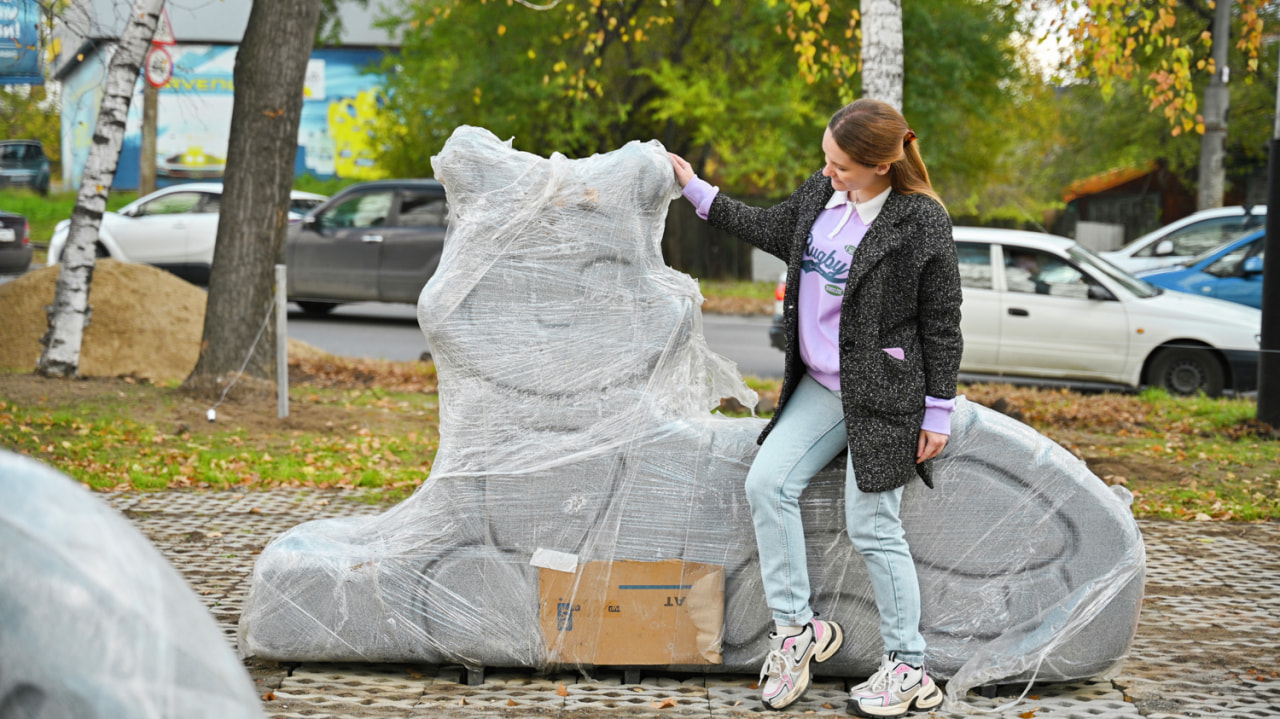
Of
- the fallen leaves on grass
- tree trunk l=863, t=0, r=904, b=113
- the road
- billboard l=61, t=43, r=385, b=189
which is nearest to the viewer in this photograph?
tree trunk l=863, t=0, r=904, b=113

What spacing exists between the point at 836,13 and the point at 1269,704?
1782 centimetres

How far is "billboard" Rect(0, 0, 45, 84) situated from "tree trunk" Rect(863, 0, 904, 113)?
18.0 feet

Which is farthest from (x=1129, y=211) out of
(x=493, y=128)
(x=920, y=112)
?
(x=493, y=128)

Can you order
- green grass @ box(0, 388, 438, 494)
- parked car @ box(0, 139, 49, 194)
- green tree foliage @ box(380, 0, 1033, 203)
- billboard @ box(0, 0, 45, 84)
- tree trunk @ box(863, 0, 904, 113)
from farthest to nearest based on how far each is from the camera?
parked car @ box(0, 139, 49, 194) < green tree foliage @ box(380, 0, 1033, 203) < billboard @ box(0, 0, 45, 84) < tree trunk @ box(863, 0, 904, 113) < green grass @ box(0, 388, 438, 494)

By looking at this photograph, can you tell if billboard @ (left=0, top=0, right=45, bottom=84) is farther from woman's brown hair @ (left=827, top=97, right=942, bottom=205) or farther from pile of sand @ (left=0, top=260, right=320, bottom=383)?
woman's brown hair @ (left=827, top=97, right=942, bottom=205)

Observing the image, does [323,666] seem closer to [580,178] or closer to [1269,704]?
[580,178]

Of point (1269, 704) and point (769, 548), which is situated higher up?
point (769, 548)

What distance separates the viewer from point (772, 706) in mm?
3697

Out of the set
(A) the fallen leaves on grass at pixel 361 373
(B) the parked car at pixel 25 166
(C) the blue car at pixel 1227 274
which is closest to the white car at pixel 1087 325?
(C) the blue car at pixel 1227 274

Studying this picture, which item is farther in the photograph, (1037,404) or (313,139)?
(313,139)

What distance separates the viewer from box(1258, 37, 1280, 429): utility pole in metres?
8.58

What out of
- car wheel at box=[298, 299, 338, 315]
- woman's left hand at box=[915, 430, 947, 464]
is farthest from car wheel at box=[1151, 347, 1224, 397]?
car wheel at box=[298, 299, 338, 315]

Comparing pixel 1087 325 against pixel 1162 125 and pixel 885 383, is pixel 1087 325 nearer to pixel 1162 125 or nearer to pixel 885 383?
pixel 885 383

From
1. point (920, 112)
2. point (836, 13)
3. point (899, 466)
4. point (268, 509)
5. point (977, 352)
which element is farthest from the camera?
point (920, 112)
